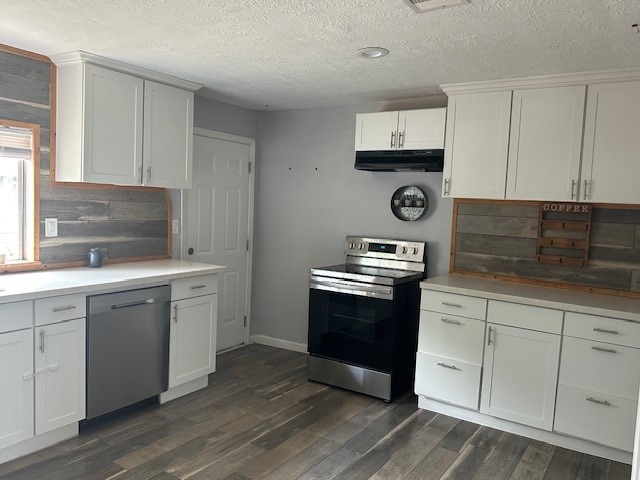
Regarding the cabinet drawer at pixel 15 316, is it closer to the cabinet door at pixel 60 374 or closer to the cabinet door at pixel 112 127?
the cabinet door at pixel 60 374

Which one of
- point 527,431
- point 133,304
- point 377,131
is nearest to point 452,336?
point 527,431

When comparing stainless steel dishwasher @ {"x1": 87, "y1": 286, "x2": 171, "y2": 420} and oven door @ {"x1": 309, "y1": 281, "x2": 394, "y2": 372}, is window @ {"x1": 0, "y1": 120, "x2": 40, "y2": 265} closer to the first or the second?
stainless steel dishwasher @ {"x1": 87, "y1": 286, "x2": 171, "y2": 420}

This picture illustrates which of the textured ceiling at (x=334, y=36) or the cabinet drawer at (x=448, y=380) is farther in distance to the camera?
Result: the cabinet drawer at (x=448, y=380)

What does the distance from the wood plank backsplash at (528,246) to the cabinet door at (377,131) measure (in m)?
0.72

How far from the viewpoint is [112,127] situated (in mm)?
3188

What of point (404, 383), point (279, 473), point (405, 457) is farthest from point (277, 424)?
point (404, 383)

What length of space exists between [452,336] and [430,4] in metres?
2.13

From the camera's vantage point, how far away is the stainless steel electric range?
11.6 ft

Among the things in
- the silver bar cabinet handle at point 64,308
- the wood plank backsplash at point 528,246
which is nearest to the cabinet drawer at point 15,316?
the silver bar cabinet handle at point 64,308

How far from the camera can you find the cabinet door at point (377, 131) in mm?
3781

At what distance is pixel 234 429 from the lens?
10.0ft

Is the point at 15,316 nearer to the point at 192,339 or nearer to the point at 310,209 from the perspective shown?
the point at 192,339

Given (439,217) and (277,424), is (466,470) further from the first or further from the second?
(439,217)

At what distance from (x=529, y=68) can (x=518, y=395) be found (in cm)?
202
